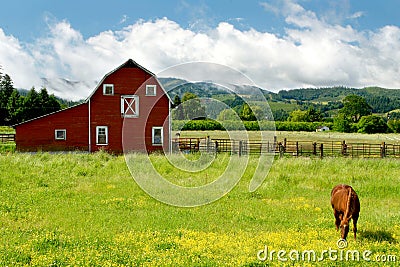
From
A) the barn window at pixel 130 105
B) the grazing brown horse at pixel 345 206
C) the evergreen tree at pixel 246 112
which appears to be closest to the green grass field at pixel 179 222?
the grazing brown horse at pixel 345 206

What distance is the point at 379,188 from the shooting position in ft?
56.5

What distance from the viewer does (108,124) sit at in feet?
112

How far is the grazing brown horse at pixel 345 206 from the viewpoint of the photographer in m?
8.80

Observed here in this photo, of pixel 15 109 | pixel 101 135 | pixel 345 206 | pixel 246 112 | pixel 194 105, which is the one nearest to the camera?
pixel 345 206

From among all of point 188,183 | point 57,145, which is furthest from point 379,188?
point 57,145

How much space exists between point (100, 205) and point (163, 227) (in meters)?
3.53

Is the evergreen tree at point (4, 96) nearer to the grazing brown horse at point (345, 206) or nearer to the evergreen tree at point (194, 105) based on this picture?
the evergreen tree at point (194, 105)

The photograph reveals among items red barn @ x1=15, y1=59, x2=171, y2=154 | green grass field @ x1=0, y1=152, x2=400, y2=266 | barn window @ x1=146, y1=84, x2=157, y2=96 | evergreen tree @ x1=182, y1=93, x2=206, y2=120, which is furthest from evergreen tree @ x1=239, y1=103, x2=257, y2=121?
barn window @ x1=146, y1=84, x2=157, y2=96

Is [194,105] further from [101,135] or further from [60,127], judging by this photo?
[60,127]

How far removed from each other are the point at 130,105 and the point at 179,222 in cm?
2330

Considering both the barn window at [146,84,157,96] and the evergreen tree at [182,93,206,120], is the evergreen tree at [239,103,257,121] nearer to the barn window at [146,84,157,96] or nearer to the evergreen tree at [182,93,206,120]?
the evergreen tree at [182,93,206,120]

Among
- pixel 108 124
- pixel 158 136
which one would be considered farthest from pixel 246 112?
pixel 108 124

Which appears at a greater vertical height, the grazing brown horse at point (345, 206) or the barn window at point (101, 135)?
the barn window at point (101, 135)

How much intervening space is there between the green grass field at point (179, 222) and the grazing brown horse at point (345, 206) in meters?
0.43
